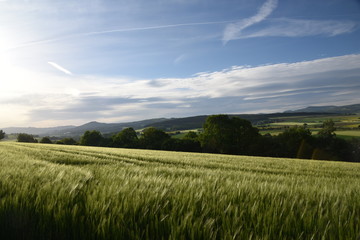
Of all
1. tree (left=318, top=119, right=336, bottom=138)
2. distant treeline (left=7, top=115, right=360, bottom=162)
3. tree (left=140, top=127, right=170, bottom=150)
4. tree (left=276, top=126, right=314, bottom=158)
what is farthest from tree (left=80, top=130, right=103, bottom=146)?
tree (left=318, top=119, right=336, bottom=138)

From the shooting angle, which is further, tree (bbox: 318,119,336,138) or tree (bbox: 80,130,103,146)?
tree (bbox: 80,130,103,146)

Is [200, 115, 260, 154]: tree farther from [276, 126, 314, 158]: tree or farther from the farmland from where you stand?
the farmland

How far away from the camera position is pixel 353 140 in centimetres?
6575

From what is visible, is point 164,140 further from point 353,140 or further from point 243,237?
point 243,237

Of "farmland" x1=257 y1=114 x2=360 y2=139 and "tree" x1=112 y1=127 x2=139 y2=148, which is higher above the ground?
"tree" x1=112 y1=127 x2=139 y2=148

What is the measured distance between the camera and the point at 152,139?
6988 cm

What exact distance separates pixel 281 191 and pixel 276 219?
3.42ft

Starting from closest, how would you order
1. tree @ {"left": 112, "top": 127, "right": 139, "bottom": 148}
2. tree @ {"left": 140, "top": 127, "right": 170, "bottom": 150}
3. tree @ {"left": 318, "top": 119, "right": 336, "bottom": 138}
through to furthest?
1. tree @ {"left": 318, "top": 119, "right": 336, "bottom": 138}
2. tree @ {"left": 140, "top": 127, "right": 170, "bottom": 150}
3. tree @ {"left": 112, "top": 127, "right": 139, "bottom": 148}

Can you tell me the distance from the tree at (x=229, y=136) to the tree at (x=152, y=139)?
16.6m

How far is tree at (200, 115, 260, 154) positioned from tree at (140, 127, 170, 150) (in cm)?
1663

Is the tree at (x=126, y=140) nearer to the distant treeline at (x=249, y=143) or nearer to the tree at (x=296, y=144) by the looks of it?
the distant treeline at (x=249, y=143)

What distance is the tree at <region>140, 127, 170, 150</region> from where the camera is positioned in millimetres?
67938

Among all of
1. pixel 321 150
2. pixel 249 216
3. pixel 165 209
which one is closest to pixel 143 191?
pixel 165 209

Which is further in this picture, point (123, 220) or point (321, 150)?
point (321, 150)
